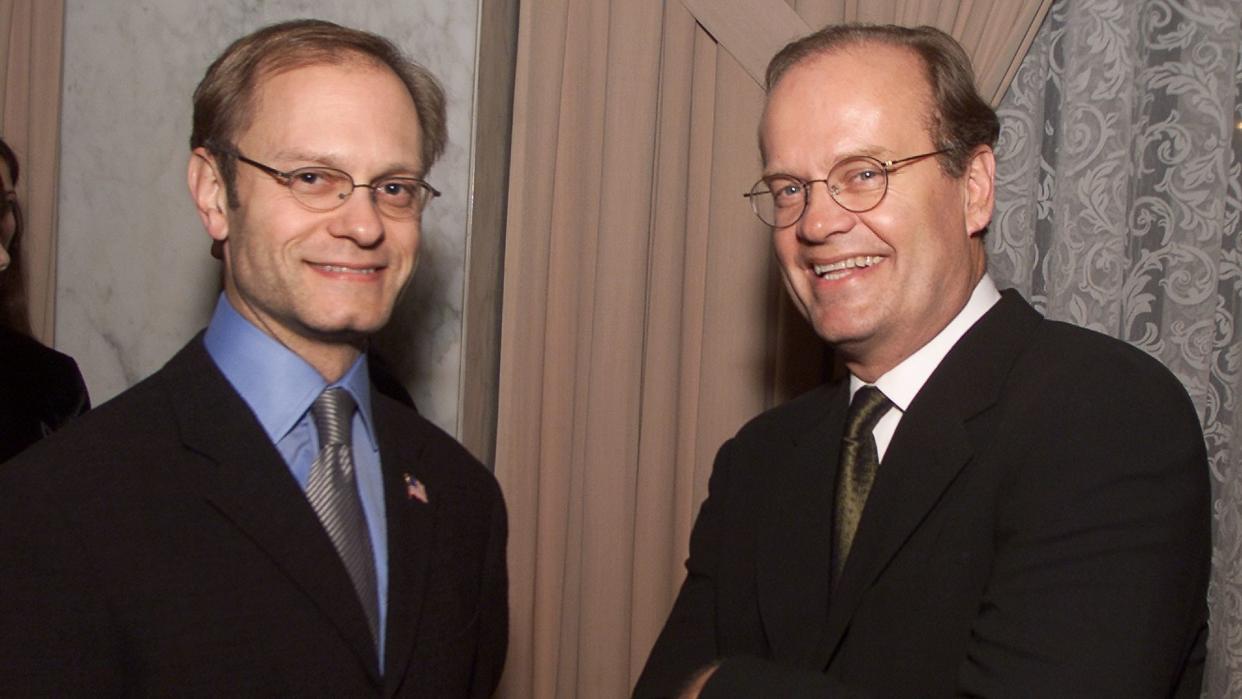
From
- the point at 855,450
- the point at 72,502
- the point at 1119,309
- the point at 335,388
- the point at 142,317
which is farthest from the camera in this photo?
the point at 142,317

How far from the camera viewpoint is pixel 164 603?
4.55 ft

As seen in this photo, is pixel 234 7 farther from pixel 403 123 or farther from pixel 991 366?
pixel 991 366

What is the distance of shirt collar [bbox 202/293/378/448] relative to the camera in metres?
1.58

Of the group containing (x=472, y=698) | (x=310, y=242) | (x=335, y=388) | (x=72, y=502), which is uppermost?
(x=310, y=242)

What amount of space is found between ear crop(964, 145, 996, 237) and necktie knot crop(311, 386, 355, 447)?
1.01 meters

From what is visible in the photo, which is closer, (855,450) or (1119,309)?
(855,450)

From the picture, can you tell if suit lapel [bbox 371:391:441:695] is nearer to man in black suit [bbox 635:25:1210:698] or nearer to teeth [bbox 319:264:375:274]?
teeth [bbox 319:264:375:274]

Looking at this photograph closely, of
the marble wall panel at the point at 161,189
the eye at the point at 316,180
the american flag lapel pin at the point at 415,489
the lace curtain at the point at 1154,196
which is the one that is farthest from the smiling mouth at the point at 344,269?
the lace curtain at the point at 1154,196

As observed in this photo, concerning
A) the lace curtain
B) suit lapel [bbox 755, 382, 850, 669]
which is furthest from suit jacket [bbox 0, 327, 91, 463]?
the lace curtain

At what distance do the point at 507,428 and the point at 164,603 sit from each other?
5.04ft

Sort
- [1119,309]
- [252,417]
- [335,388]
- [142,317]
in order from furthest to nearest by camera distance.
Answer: [142,317] → [1119,309] → [335,388] → [252,417]

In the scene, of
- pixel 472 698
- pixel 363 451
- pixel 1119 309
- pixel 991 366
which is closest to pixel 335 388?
pixel 363 451

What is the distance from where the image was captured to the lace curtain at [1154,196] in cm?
256

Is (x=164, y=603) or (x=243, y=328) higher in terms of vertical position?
(x=243, y=328)
